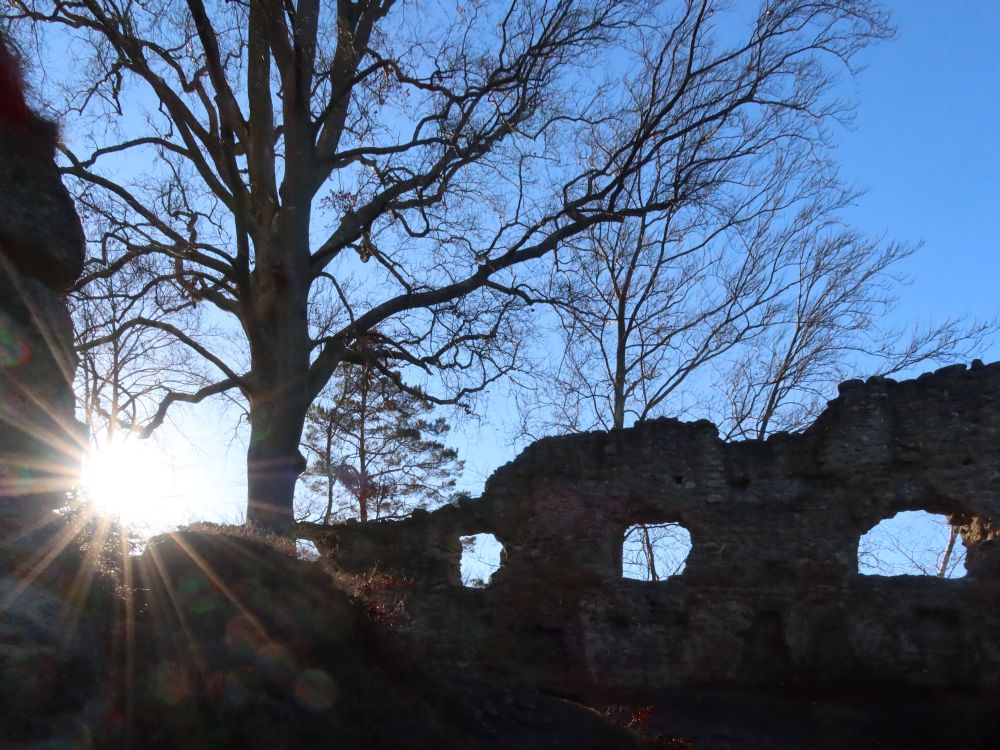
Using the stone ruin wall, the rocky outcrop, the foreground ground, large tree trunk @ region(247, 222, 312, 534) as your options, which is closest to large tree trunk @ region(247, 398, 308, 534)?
large tree trunk @ region(247, 222, 312, 534)

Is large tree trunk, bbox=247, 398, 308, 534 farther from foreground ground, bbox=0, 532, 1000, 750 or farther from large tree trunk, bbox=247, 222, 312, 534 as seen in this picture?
foreground ground, bbox=0, 532, 1000, 750

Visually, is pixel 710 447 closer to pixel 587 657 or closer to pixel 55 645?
pixel 587 657

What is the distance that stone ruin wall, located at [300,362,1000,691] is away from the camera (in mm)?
11125

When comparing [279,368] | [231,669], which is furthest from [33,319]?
[279,368]

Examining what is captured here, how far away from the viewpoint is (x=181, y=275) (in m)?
12.3

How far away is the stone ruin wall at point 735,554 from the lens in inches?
438

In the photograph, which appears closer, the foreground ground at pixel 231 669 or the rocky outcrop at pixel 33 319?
the foreground ground at pixel 231 669

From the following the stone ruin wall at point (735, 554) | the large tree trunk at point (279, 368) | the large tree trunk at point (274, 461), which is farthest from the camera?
the large tree trunk at point (279, 368)

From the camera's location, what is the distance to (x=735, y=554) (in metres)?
12.1

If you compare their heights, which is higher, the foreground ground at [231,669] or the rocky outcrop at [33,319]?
the rocky outcrop at [33,319]

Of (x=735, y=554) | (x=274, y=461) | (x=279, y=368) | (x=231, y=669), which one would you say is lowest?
(x=231, y=669)

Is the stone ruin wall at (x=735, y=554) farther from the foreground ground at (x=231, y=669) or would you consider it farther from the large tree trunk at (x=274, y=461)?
the foreground ground at (x=231, y=669)

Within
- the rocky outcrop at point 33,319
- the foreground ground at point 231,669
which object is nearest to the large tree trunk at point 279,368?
the foreground ground at point 231,669

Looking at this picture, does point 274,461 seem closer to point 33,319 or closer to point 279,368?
point 279,368
